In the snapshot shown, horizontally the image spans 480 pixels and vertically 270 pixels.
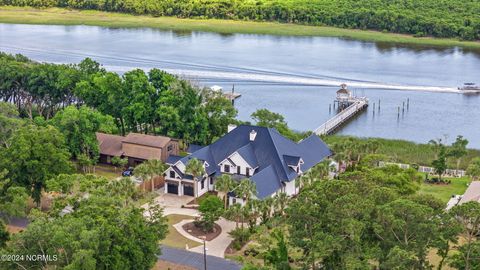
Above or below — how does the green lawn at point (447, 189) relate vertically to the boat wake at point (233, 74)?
below

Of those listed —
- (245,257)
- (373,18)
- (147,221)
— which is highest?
(373,18)

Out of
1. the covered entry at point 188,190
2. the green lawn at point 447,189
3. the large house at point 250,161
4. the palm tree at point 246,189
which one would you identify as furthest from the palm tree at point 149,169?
the green lawn at point 447,189

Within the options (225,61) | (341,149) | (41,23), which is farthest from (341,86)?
(41,23)

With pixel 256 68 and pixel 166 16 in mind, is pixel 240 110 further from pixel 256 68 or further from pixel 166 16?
pixel 166 16

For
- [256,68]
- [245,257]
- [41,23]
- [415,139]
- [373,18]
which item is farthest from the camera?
[41,23]

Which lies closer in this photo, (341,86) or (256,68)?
(341,86)

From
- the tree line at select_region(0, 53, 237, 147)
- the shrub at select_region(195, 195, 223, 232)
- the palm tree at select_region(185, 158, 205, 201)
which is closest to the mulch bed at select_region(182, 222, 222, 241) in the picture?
the shrub at select_region(195, 195, 223, 232)

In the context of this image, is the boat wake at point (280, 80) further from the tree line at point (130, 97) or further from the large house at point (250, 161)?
the large house at point (250, 161)
